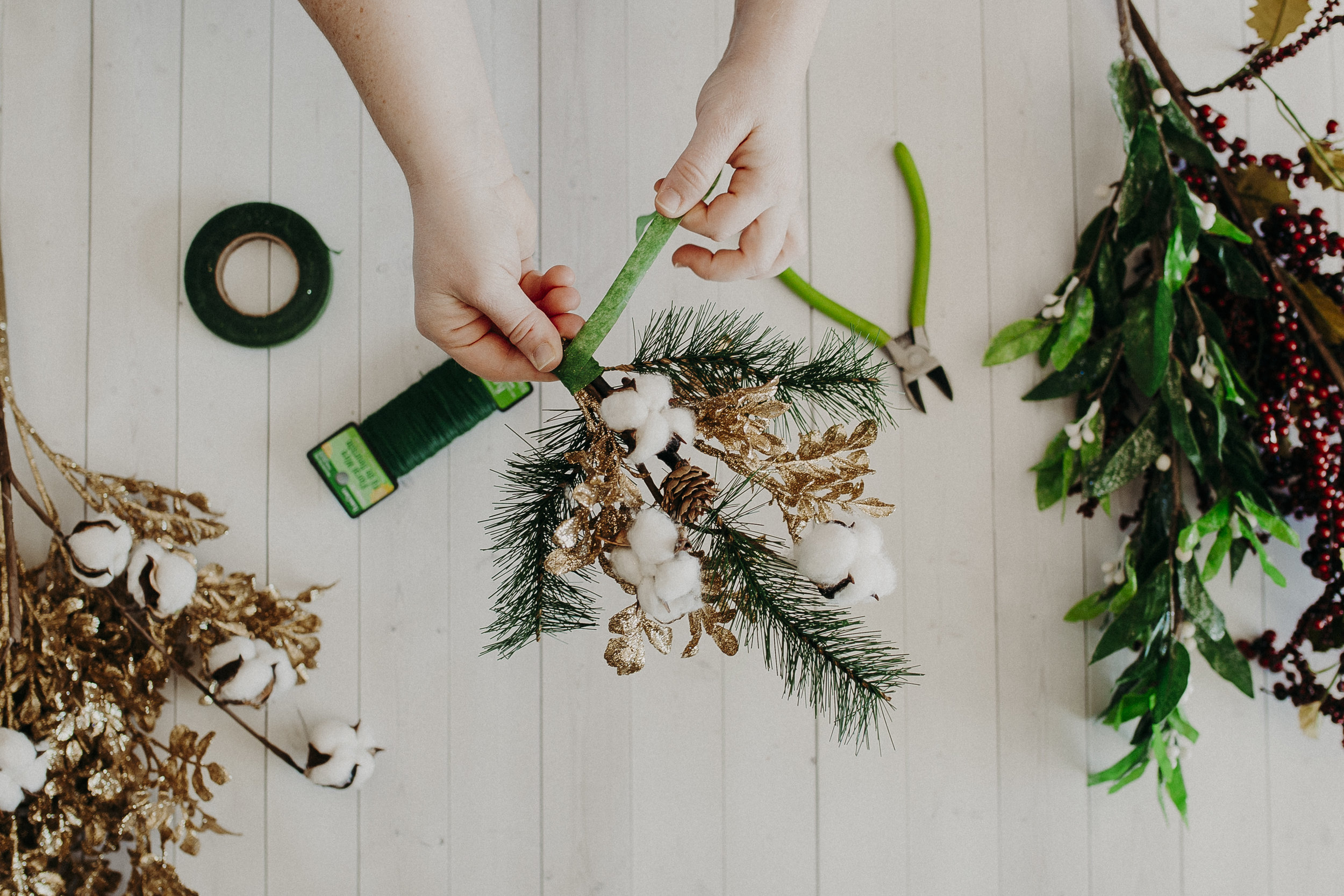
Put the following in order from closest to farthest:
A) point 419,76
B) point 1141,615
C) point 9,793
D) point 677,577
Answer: point 677,577, point 419,76, point 9,793, point 1141,615

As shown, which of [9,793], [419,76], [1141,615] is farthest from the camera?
[1141,615]

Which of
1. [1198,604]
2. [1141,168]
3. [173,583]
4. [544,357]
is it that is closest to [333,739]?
[173,583]

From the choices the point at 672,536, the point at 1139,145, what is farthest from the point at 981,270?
the point at 672,536

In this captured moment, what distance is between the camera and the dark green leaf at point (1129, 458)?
3.32 ft

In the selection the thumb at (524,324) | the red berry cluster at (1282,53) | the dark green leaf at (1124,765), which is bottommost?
the dark green leaf at (1124,765)

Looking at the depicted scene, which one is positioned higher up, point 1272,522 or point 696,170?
point 696,170

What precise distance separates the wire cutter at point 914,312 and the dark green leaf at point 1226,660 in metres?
0.47

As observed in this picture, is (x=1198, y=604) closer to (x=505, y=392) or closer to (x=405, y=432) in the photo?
(x=505, y=392)

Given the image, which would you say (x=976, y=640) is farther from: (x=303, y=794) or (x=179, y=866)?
(x=179, y=866)

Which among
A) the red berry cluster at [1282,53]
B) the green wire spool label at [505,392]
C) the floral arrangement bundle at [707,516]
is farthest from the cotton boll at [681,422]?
the red berry cluster at [1282,53]

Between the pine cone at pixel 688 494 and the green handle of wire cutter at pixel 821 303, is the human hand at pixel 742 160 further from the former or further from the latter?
the green handle of wire cutter at pixel 821 303

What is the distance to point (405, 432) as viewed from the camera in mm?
1032

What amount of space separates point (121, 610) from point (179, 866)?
382 mm

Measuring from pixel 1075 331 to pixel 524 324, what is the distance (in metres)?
0.79
